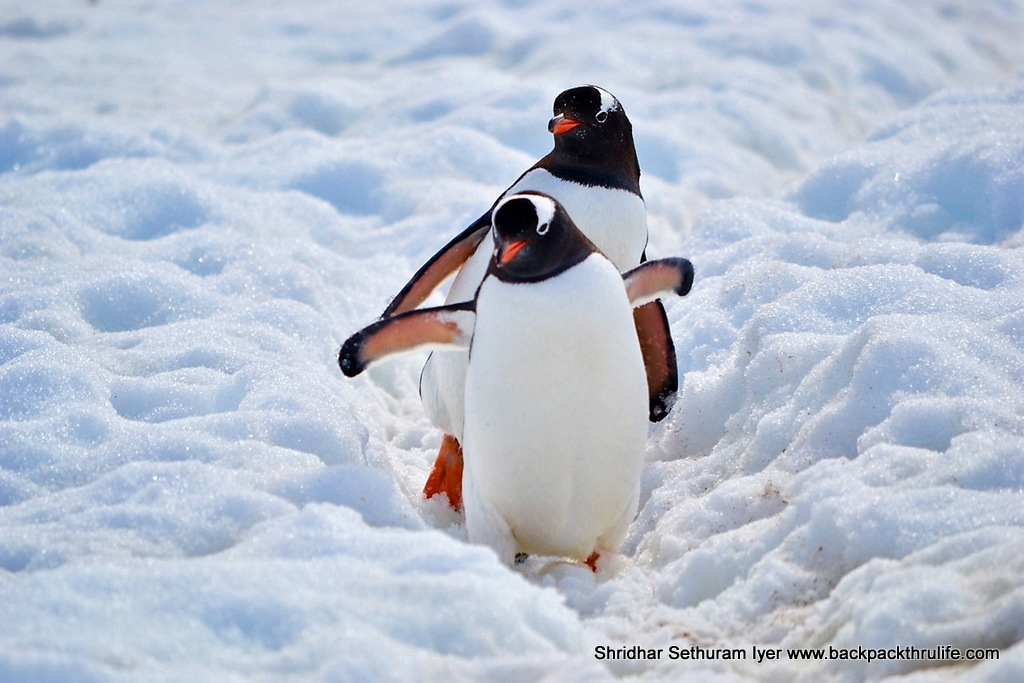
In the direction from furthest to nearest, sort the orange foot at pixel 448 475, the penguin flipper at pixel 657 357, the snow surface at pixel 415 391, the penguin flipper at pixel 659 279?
the penguin flipper at pixel 657 357, the orange foot at pixel 448 475, the penguin flipper at pixel 659 279, the snow surface at pixel 415 391

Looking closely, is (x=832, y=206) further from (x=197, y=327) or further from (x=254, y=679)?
(x=254, y=679)

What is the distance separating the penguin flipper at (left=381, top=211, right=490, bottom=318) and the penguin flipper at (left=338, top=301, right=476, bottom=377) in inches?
24.7

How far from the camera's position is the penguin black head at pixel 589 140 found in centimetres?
362

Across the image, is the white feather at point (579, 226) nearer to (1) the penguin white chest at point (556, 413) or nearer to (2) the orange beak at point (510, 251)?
(1) the penguin white chest at point (556, 413)

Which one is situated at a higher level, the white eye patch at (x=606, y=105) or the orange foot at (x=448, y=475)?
the white eye patch at (x=606, y=105)

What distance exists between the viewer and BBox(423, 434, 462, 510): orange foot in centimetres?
A: 347

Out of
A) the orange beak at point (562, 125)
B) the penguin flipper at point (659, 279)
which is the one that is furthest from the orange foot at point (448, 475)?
the orange beak at point (562, 125)

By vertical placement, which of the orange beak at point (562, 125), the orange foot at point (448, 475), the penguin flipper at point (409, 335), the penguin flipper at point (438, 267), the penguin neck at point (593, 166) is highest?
the orange beak at point (562, 125)

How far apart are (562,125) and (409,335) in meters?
1.04

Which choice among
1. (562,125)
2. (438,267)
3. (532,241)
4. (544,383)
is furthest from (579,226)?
(544,383)

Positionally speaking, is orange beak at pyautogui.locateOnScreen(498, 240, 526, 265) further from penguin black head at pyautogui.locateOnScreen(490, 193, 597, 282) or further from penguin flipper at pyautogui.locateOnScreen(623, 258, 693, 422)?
penguin flipper at pyautogui.locateOnScreen(623, 258, 693, 422)

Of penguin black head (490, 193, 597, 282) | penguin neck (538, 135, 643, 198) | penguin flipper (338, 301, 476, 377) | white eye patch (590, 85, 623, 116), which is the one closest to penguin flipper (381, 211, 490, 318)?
penguin neck (538, 135, 643, 198)

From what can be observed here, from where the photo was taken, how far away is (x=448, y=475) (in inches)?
138

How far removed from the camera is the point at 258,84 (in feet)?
26.7
